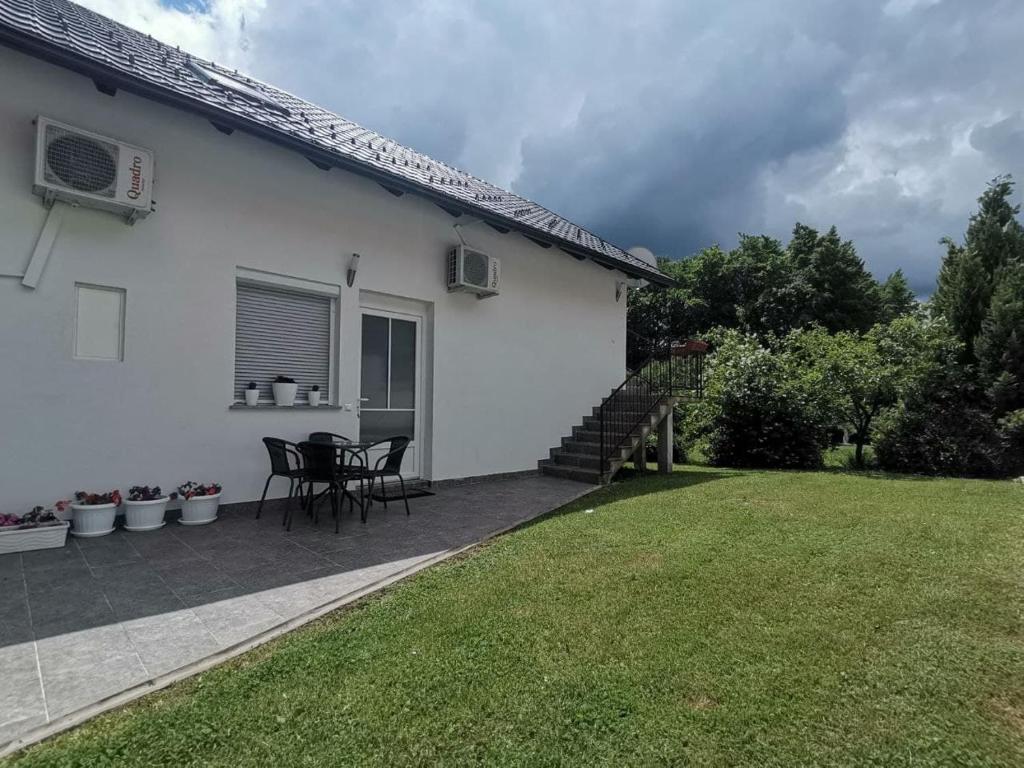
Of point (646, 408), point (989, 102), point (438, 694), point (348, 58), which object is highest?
point (348, 58)

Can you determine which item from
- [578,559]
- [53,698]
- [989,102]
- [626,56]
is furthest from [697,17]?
[53,698]

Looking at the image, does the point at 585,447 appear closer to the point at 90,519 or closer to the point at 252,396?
the point at 252,396

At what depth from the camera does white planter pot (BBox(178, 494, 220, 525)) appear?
15.7 feet

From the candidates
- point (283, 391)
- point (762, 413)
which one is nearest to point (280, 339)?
point (283, 391)

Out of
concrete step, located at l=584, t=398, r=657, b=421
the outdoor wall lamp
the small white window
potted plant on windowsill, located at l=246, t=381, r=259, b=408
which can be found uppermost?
the outdoor wall lamp

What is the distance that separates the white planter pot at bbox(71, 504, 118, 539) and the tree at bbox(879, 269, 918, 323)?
32067mm

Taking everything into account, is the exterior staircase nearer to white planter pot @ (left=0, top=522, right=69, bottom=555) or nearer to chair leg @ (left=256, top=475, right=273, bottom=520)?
chair leg @ (left=256, top=475, right=273, bottom=520)

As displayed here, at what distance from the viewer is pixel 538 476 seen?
27.0ft

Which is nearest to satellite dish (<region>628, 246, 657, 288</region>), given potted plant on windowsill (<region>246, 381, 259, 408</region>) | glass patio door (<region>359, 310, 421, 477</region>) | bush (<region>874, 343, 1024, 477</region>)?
glass patio door (<region>359, 310, 421, 477</region>)

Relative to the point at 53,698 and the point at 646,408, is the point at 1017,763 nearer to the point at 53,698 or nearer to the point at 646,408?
the point at 53,698

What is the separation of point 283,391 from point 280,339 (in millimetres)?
631

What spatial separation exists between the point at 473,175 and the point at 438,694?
9.98 metres

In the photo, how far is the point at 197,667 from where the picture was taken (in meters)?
2.28

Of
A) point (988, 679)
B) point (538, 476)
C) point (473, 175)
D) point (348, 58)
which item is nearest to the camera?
point (988, 679)
